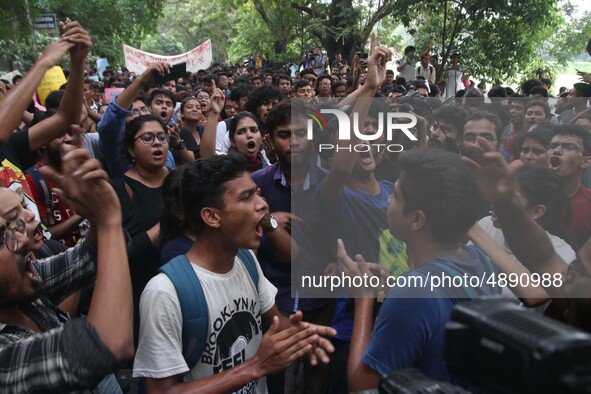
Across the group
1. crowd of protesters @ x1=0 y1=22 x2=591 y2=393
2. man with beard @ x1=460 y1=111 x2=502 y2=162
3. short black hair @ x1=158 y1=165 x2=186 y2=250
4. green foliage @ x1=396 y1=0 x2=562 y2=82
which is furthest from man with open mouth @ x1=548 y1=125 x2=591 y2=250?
green foliage @ x1=396 y1=0 x2=562 y2=82

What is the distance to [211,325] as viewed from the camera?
1764 mm

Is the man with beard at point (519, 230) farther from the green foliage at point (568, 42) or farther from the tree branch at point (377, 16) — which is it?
the green foliage at point (568, 42)

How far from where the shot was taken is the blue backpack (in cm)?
170

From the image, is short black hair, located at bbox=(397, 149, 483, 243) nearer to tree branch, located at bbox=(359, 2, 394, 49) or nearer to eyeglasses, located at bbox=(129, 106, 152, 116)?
eyeglasses, located at bbox=(129, 106, 152, 116)

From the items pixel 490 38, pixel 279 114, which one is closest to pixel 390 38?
pixel 490 38

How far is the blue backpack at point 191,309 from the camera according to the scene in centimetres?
170

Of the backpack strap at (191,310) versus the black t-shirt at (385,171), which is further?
the black t-shirt at (385,171)

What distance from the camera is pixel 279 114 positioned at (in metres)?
2.99

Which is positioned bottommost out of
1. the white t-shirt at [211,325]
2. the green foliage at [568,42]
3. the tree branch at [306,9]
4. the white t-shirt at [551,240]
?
the white t-shirt at [211,325]

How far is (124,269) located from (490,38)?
10.2 m

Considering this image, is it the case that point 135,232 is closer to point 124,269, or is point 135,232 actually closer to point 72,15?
point 124,269

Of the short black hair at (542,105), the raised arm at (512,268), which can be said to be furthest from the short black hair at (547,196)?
the short black hair at (542,105)

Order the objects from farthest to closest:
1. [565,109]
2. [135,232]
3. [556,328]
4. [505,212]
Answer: [565,109]
[135,232]
[505,212]
[556,328]

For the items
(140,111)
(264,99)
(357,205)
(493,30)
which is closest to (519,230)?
(357,205)
